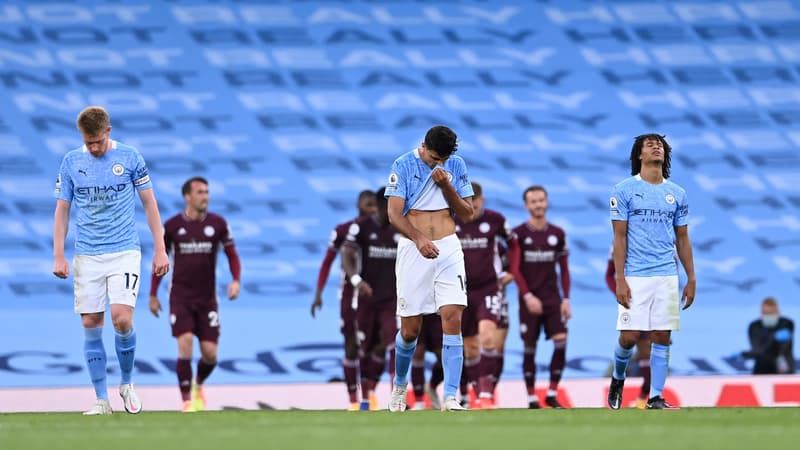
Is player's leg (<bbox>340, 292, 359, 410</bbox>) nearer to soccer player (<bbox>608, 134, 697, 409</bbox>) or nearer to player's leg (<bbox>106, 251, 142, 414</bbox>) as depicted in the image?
soccer player (<bbox>608, 134, 697, 409</bbox>)

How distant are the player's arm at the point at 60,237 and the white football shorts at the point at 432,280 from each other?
2.51m

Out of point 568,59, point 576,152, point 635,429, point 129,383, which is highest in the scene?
point 568,59

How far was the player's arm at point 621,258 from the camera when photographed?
1184 cm

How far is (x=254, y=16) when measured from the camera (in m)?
21.9

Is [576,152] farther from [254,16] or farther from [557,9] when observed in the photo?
[254,16]

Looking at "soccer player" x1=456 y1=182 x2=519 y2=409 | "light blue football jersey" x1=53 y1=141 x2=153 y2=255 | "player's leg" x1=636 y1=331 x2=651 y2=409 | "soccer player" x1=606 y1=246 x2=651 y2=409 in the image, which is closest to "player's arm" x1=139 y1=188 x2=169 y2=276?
"light blue football jersey" x1=53 y1=141 x2=153 y2=255

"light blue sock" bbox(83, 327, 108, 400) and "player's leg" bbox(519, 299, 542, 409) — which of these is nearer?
"light blue sock" bbox(83, 327, 108, 400)

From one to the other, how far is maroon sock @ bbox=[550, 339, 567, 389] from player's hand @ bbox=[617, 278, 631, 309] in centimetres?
461

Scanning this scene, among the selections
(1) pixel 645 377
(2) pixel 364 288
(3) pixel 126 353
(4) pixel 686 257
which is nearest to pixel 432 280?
(4) pixel 686 257

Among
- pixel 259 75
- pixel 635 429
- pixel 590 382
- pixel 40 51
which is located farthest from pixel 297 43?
pixel 635 429

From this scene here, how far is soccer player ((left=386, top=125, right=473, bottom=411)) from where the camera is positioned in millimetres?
11125

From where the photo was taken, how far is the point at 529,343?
55.2 ft

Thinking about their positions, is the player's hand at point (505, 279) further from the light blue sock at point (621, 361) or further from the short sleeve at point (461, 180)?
the short sleeve at point (461, 180)

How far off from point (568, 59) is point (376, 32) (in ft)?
9.51
